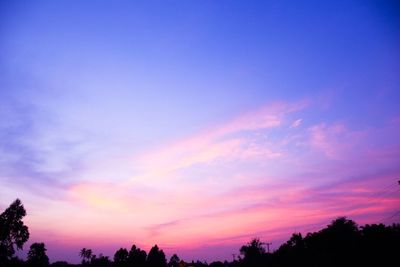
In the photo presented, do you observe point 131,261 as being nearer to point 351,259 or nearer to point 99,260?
point 99,260

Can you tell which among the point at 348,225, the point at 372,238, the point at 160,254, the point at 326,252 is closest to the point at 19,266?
the point at 326,252

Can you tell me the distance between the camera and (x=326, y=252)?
5575 cm

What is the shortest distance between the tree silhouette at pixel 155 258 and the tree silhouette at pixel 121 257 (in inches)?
389

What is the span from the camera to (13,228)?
224 ft

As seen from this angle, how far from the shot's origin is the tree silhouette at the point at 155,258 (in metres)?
141

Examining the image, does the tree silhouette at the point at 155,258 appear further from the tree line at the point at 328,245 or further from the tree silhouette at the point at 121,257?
the tree line at the point at 328,245

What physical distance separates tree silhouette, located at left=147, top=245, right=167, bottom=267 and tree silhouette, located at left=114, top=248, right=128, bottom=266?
9.89 metres

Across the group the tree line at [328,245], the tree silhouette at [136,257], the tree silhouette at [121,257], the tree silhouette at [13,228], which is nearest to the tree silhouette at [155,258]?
the tree silhouette at [136,257]

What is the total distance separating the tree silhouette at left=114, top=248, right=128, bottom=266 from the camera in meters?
134

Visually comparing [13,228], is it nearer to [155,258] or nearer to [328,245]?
[328,245]

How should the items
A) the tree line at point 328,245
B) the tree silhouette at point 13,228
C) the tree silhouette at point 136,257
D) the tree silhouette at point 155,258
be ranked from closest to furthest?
the tree line at point 328,245
the tree silhouette at point 13,228
the tree silhouette at point 136,257
the tree silhouette at point 155,258

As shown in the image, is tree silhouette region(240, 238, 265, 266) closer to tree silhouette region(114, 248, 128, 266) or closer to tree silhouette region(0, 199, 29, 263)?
tree silhouette region(114, 248, 128, 266)

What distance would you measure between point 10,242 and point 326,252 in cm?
5818

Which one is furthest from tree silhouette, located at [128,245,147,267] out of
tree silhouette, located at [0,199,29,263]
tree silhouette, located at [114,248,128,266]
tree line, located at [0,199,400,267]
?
tree silhouette, located at [0,199,29,263]
